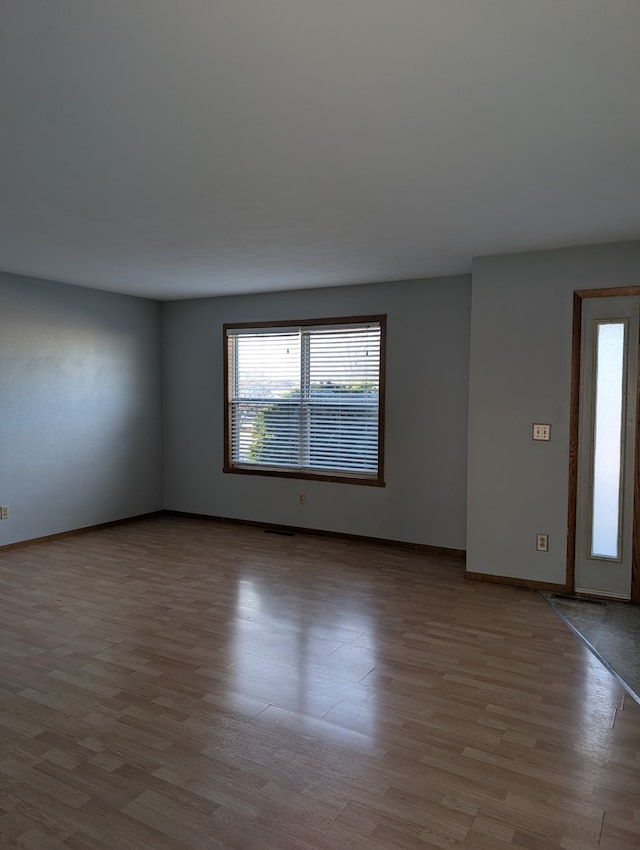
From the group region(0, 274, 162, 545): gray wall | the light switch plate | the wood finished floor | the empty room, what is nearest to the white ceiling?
the empty room

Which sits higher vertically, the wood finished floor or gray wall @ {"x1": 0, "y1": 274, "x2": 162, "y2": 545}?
gray wall @ {"x1": 0, "y1": 274, "x2": 162, "y2": 545}

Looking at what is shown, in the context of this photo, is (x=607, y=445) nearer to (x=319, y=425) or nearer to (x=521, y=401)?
(x=521, y=401)

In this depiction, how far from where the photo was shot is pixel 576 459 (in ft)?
14.2

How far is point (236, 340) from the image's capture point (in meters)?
6.60

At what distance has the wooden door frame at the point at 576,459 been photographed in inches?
165

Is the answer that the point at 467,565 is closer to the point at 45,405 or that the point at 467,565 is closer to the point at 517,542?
the point at 517,542

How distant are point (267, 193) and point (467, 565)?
123 inches

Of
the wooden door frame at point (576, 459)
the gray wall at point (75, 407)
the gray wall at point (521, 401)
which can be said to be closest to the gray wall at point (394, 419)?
the gray wall at point (75, 407)

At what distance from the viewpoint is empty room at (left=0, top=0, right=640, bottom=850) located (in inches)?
77.4

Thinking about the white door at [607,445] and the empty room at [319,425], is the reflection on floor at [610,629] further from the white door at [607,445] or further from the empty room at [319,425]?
the white door at [607,445]

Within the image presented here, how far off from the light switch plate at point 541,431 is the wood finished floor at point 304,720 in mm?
1166

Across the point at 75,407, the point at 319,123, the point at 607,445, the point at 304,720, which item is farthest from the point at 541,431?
the point at 75,407

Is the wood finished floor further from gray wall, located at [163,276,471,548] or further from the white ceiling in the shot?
the white ceiling

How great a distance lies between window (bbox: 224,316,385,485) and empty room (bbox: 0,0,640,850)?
0.11 feet
